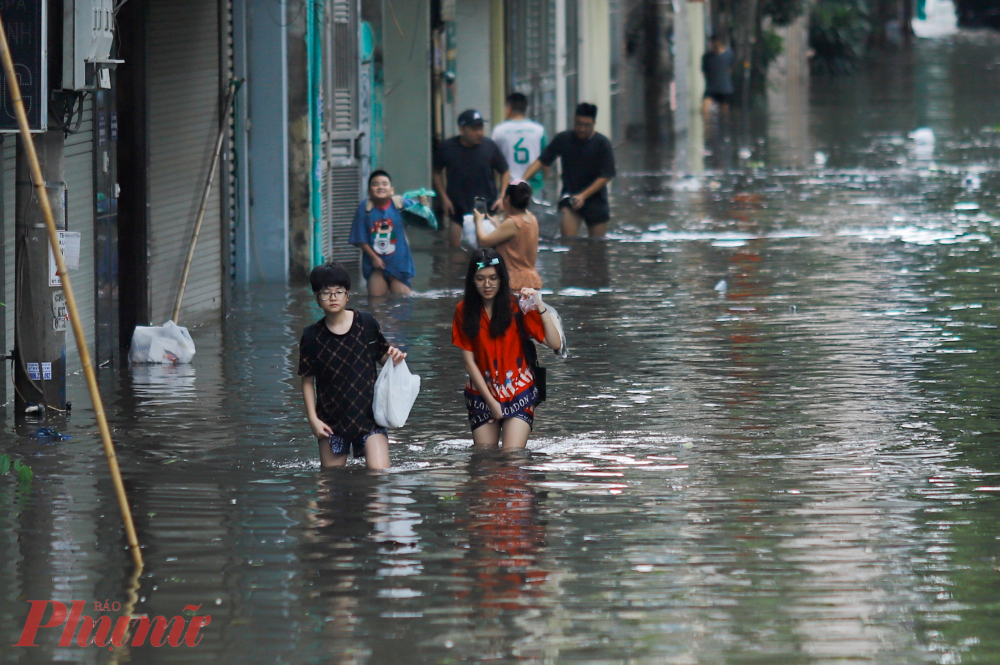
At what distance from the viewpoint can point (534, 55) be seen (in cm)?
2605

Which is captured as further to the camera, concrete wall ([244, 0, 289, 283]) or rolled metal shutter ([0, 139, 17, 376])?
concrete wall ([244, 0, 289, 283])

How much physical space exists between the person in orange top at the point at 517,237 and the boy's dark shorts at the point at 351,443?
3.25m

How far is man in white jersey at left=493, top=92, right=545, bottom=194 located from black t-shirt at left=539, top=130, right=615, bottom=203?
695mm

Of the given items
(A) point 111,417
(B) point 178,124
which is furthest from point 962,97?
(A) point 111,417

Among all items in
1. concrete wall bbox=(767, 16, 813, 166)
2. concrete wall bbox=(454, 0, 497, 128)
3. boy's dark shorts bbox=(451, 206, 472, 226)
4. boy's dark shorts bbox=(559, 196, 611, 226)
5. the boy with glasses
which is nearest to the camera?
the boy with glasses

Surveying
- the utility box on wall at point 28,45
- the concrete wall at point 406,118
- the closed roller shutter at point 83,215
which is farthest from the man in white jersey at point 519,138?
the utility box on wall at point 28,45

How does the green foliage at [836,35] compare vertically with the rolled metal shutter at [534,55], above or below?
above

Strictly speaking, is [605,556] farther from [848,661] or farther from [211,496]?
[211,496]

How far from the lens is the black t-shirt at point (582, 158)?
17781 mm

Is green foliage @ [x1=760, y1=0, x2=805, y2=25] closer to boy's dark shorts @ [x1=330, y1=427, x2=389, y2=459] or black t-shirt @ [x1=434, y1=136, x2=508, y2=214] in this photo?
black t-shirt @ [x1=434, y1=136, x2=508, y2=214]

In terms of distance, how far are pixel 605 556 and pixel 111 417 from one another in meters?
3.84

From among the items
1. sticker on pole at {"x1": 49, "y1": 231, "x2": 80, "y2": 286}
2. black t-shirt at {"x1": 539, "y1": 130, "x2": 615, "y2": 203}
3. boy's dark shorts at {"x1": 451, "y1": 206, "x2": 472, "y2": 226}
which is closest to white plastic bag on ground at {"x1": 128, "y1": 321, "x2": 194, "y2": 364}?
sticker on pole at {"x1": 49, "y1": 231, "x2": 80, "y2": 286}

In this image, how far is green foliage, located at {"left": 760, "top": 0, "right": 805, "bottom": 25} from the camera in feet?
140

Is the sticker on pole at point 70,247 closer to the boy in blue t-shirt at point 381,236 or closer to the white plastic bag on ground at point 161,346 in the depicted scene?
the white plastic bag on ground at point 161,346
